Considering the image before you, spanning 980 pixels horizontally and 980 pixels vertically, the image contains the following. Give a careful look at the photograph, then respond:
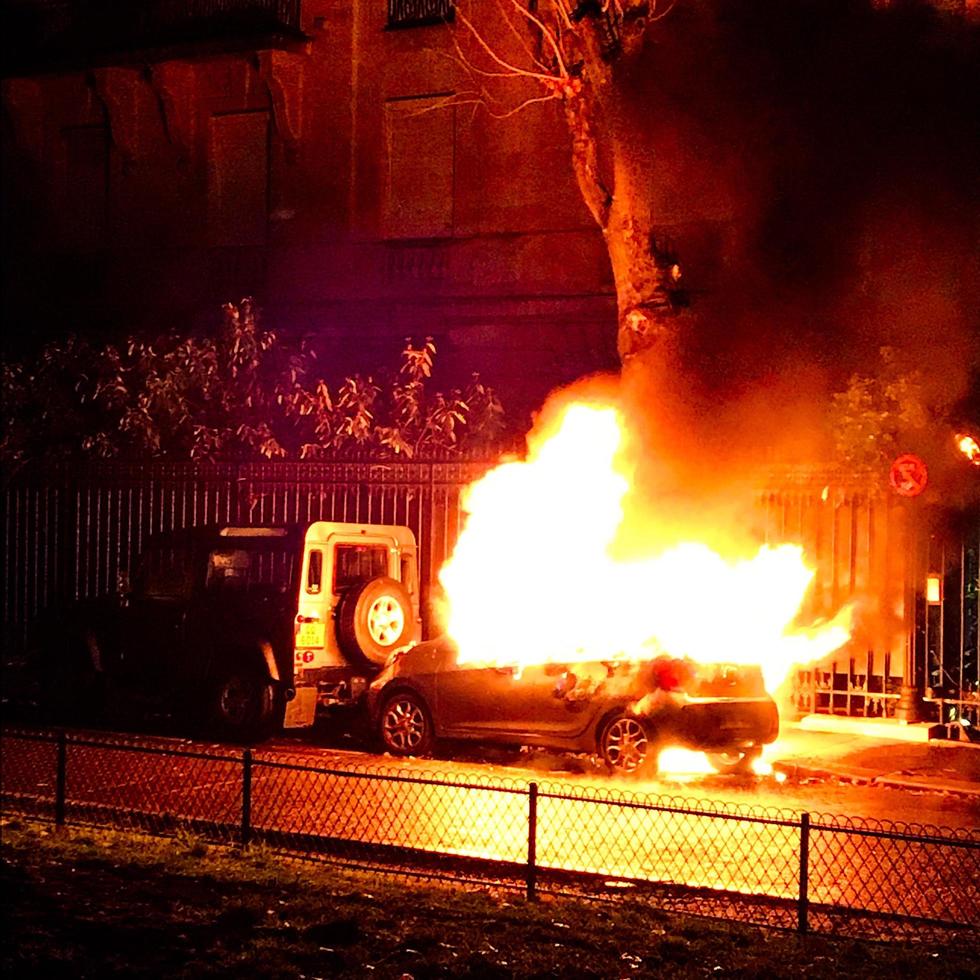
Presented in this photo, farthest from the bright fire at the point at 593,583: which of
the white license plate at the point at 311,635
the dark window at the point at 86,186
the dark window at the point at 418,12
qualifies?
the dark window at the point at 86,186

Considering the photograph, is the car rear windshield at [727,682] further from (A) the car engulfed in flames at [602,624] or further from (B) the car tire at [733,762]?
(B) the car tire at [733,762]

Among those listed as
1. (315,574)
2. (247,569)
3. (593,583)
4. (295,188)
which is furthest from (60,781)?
(295,188)

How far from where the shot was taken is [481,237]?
22375 mm

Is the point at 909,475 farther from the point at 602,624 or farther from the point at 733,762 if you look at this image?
the point at 733,762

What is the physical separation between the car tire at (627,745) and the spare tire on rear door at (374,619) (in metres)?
2.89

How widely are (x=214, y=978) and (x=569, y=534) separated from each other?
947 centimetres

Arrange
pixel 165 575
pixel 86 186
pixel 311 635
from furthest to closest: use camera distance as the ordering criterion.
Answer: pixel 86 186
pixel 165 575
pixel 311 635

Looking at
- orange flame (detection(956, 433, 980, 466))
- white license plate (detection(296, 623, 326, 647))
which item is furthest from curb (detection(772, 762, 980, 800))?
white license plate (detection(296, 623, 326, 647))

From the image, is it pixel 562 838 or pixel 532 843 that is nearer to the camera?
pixel 532 843

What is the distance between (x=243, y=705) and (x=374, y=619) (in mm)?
1467

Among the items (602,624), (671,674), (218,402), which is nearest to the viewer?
(671,674)

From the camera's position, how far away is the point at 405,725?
44.0 feet

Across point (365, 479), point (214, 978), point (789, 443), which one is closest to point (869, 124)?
point (789, 443)

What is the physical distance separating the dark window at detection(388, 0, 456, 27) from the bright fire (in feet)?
25.2
